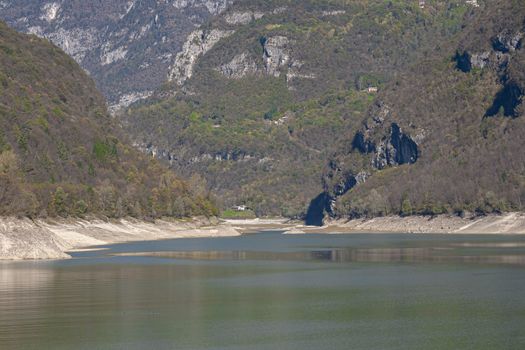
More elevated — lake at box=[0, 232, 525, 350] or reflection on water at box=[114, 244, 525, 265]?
lake at box=[0, 232, 525, 350]

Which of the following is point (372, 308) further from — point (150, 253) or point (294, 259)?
point (150, 253)

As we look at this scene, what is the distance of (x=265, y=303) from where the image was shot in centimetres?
9362

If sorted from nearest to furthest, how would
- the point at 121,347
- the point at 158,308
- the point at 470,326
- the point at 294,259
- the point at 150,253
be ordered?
the point at 121,347, the point at 470,326, the point at 158,308, the point at 294,259, the point at 150,253

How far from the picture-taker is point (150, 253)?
545 ft

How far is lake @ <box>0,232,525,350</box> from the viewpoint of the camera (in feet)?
242

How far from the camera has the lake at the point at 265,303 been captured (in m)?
73.8

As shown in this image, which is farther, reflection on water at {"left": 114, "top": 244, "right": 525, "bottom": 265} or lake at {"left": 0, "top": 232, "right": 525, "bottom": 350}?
reflection on water at {"left": 114, "top": 244, "right": 525, "bottom": 265}

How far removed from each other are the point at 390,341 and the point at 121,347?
1643 centimetres

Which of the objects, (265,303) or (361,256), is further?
(361,256)

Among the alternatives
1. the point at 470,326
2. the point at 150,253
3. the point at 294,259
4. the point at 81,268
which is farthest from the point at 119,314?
the point at 150,253

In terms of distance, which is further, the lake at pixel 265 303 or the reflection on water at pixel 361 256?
the reflection on water at pixel 361 256

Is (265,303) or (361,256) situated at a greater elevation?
(265,303)

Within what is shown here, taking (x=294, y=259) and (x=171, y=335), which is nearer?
(x=171, y=335)

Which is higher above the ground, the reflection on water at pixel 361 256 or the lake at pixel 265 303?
the lake at pixel 265 303
